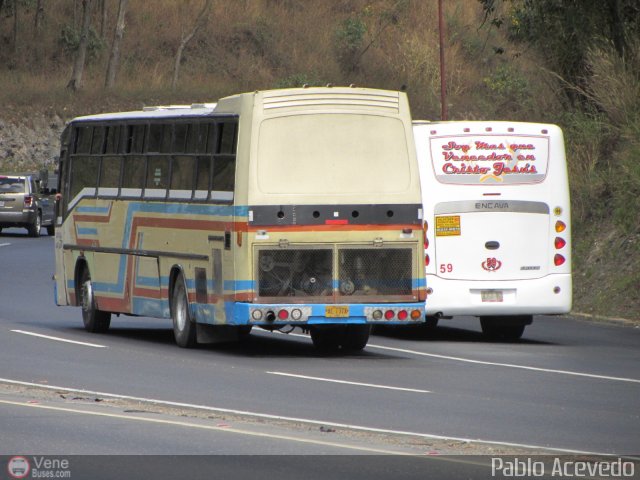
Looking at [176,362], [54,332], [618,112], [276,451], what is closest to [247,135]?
[176,362]

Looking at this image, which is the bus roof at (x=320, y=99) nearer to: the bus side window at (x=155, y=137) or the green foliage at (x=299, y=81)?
the bus side window at (x=155, y=137)

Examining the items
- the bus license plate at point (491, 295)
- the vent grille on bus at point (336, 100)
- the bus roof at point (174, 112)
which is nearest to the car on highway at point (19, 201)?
the bus roof at point (174, 112)

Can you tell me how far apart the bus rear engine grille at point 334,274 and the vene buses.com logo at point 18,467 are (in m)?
8.32

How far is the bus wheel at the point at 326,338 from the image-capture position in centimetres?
2044

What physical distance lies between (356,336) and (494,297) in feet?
7.67

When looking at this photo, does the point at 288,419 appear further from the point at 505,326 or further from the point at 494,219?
the point at 505,326

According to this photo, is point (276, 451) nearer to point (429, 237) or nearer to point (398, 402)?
Answer: point (398, 402)

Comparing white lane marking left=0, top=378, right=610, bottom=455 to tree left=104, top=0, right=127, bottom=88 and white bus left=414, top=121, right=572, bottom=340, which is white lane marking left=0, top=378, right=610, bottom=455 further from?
tree left=104, top=0, right=127, bottom=88

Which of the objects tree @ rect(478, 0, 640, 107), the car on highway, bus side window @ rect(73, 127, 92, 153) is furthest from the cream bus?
the car on highway

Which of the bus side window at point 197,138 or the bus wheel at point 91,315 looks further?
the bus wheel at point 91,315

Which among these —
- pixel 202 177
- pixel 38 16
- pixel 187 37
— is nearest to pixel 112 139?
pixel 202 177

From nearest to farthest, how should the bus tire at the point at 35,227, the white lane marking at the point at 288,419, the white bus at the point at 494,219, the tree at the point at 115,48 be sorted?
1. the white lane marking at the point at 288,419
2. the white bus at the point at 494,219
3. the bus tire at the point at 35,227
4. the tree at the point at 115,48

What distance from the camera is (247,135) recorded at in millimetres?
19031

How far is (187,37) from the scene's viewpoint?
84812mm
